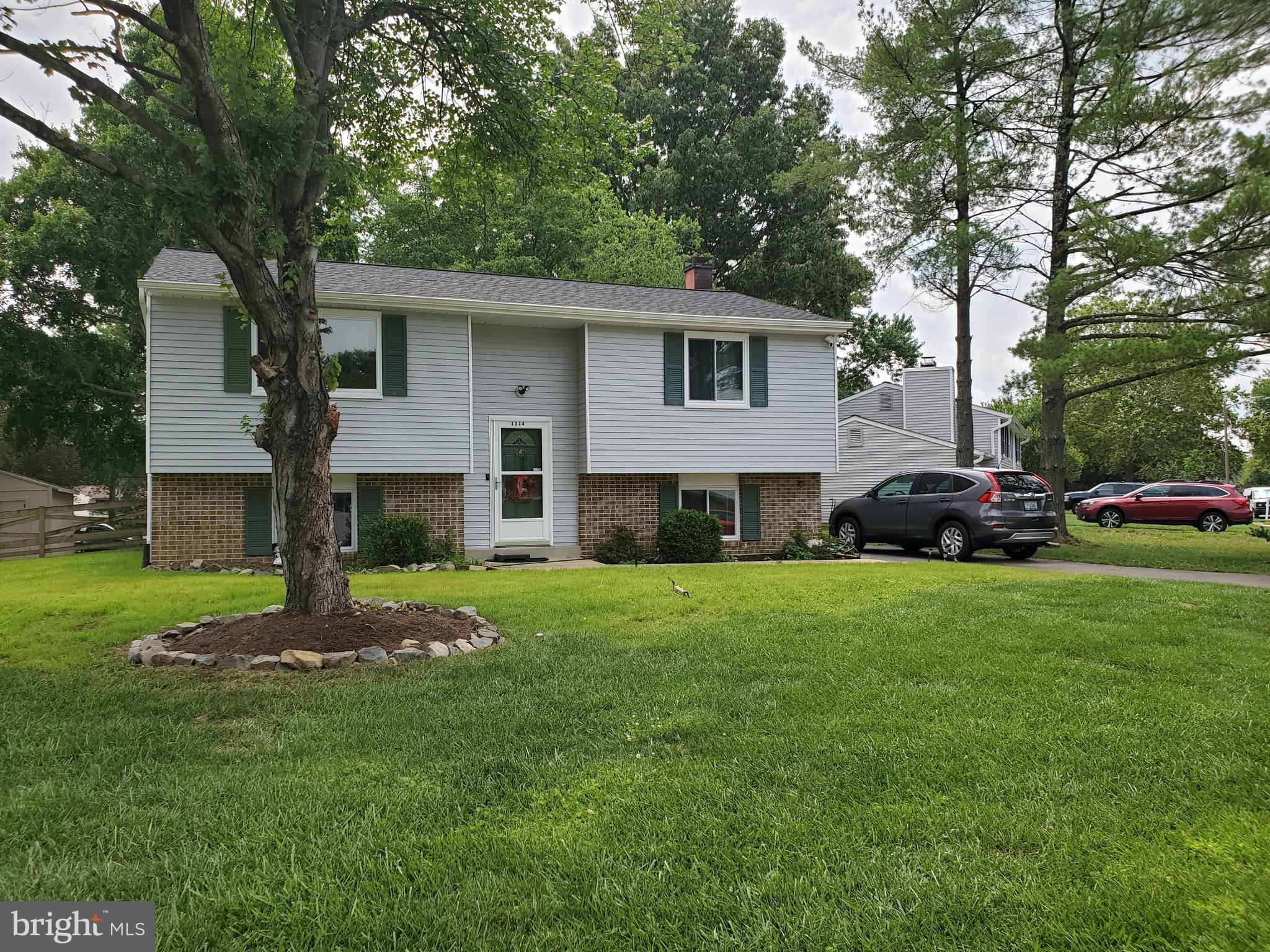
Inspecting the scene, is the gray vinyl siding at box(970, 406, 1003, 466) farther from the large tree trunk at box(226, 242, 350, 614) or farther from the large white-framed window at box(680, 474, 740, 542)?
the large tree trunk at box(226, 242, 350, 614)

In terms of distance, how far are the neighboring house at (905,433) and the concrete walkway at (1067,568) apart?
22.6 feet

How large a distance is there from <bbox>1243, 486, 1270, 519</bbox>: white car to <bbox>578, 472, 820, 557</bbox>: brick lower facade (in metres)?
28.0

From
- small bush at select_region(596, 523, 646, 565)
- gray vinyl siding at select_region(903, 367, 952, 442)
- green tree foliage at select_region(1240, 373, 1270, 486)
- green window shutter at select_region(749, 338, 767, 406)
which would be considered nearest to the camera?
small bush at select_region(596, 523, 646, 565)

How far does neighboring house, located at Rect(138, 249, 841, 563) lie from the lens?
11.4m

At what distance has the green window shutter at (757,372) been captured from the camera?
1436 cm

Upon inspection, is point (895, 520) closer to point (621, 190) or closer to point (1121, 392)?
point (621, 190)

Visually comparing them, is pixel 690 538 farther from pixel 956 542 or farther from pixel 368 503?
pixel 368 503

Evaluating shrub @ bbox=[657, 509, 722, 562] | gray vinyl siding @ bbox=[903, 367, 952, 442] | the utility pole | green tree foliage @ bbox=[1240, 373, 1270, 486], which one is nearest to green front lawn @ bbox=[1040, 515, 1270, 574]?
shrub @ bbox=[657, 509, 722, 562]

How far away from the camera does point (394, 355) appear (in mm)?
12305

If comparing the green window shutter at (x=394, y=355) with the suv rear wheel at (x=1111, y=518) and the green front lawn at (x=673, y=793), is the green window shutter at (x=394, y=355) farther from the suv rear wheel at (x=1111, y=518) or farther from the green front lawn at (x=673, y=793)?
the suv rear wheel at (x=1111, y=518)

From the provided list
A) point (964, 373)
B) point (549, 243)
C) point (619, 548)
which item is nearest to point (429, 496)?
point (619, 548)

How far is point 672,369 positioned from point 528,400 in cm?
274

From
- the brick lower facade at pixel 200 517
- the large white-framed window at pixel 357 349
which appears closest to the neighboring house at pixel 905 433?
the large white-framed window at pixel 357 349

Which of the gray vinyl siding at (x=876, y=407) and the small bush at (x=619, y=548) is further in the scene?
the gray vinyl siding at (x=876, y=407)
